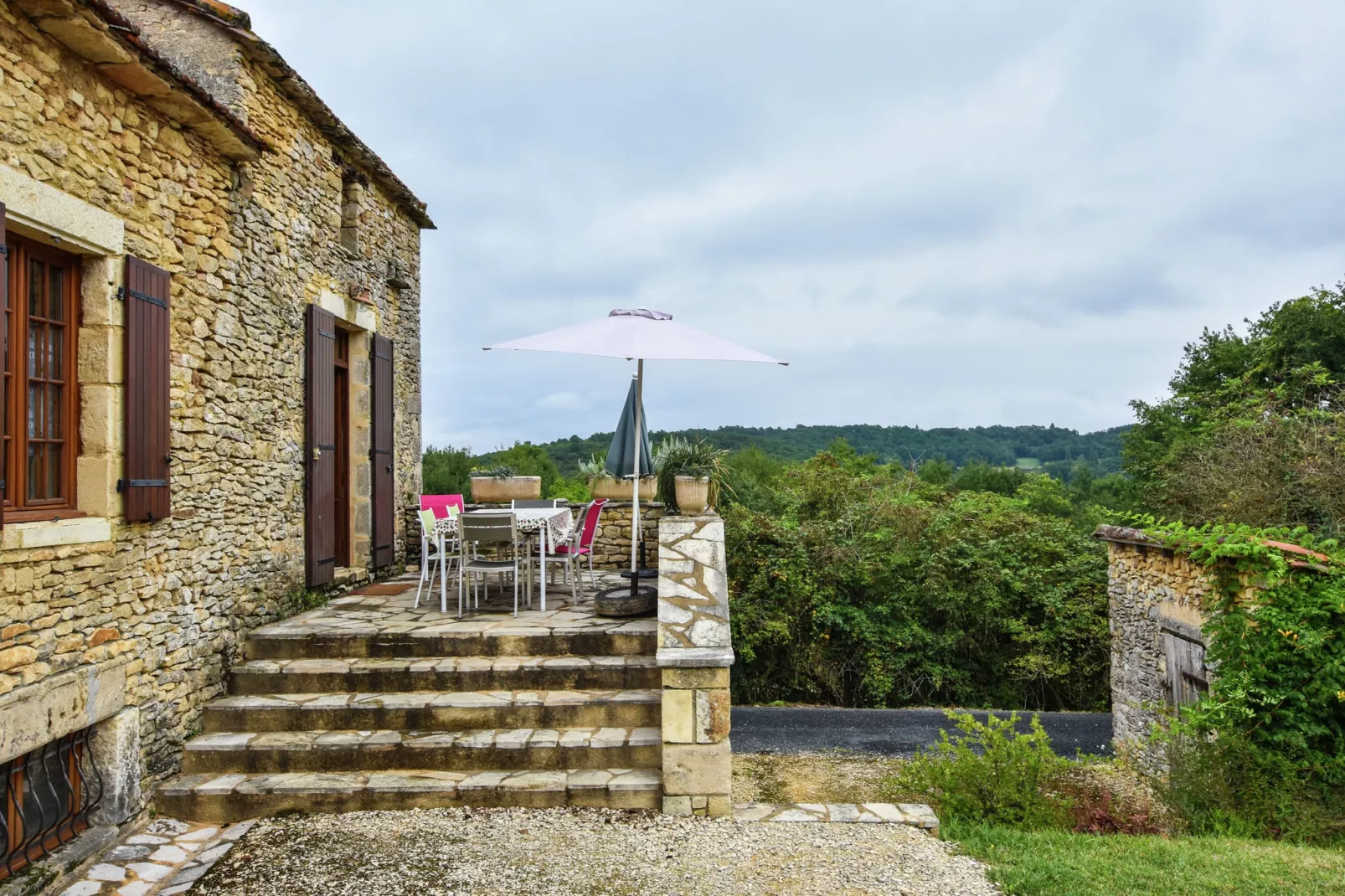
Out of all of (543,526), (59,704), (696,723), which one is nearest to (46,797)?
(59,704)

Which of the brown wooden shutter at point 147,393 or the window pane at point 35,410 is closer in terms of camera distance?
the window pane at point 35,410

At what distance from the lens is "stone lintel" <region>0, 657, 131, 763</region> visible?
3.35m

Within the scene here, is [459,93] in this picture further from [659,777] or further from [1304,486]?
[1304,486]

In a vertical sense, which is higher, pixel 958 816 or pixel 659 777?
pixel 659 777

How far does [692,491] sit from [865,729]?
4918 millimetres

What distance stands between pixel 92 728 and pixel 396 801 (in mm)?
1626

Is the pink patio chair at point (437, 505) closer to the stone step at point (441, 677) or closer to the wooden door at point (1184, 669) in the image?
the stone step at point (441, 677)

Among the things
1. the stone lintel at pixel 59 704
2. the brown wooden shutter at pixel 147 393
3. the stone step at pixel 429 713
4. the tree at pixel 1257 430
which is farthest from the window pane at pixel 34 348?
the tree at pixel 1257 430

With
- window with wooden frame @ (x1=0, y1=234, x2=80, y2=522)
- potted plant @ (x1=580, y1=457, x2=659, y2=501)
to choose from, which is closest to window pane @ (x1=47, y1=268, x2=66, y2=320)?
window with wooden frame @ (x1=0, y1=234, x2=80, y2=522)

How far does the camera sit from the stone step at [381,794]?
4.20 meters

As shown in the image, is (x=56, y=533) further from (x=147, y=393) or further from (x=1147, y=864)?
(x=1147, y=864)

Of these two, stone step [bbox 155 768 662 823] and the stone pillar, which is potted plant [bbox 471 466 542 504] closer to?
stone step [bbox 155 768 662 823]

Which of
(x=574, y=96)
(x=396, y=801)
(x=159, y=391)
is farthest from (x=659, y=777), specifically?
(x=574, y=96)

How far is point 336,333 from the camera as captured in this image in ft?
25.9
